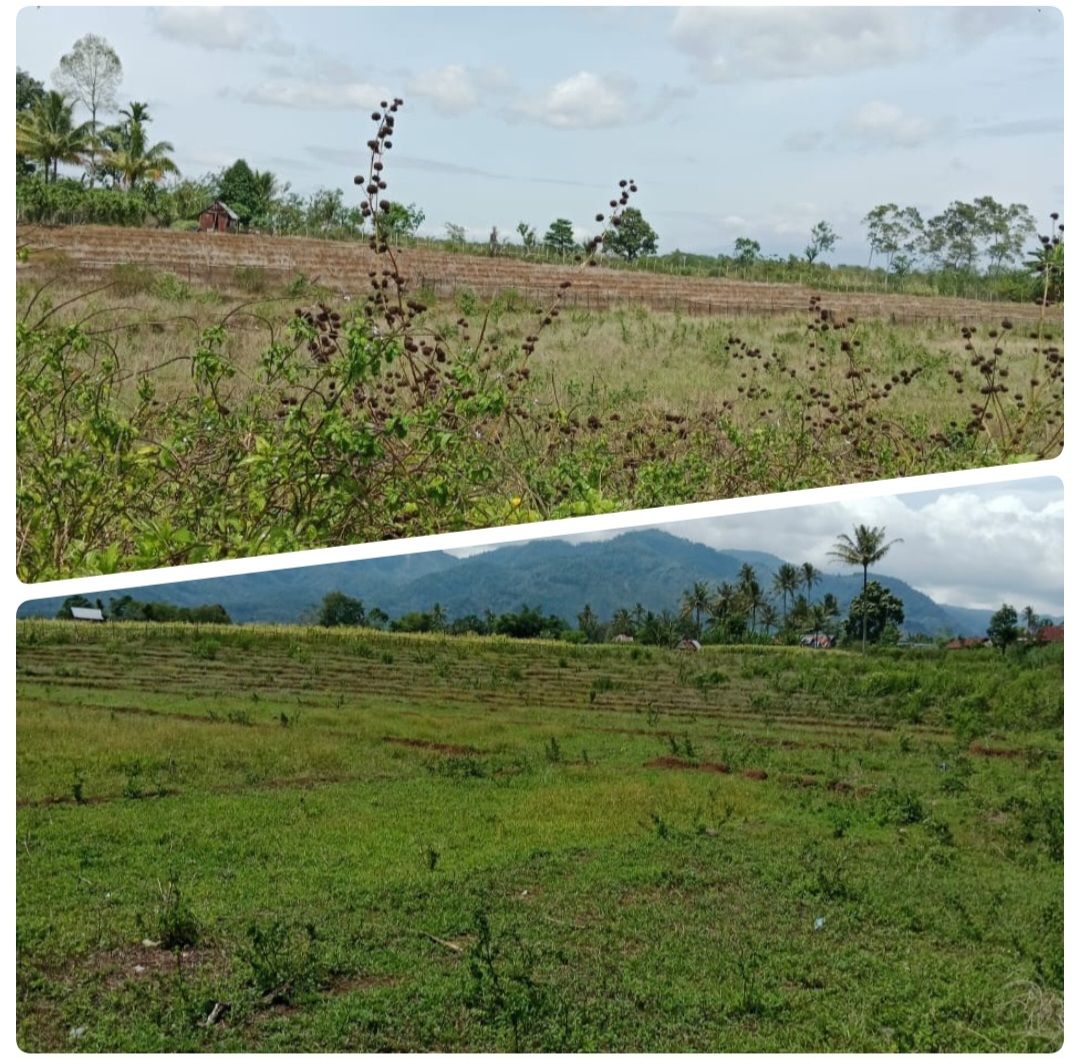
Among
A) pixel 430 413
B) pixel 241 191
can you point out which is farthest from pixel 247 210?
pixel 430 413

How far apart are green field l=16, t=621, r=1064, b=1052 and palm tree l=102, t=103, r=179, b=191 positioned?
217 inches

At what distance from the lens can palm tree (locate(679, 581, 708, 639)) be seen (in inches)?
190

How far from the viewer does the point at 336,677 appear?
4762 mm

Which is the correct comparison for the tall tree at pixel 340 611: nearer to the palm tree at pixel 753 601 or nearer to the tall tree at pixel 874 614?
the palm tree at pixel 753 601

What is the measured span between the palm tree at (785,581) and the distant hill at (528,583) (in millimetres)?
42

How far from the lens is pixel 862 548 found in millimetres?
4922

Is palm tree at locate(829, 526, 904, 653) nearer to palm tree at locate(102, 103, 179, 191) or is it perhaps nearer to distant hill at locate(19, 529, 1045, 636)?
distant hill at locate(19, 529, 1045, 636)

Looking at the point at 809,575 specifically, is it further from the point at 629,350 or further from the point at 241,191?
the point at 241,191

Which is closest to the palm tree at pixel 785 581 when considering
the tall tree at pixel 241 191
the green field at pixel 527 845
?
the green field at pixel 527 845

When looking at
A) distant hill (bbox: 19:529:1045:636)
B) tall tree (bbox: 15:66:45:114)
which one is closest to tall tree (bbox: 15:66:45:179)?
tall tree (bbox: 15:66:45:114)

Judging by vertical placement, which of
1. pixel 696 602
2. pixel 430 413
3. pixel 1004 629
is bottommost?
pixel 1004 629

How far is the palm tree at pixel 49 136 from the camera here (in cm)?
1078

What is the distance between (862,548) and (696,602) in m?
0.65

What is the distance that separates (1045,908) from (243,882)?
278cm
